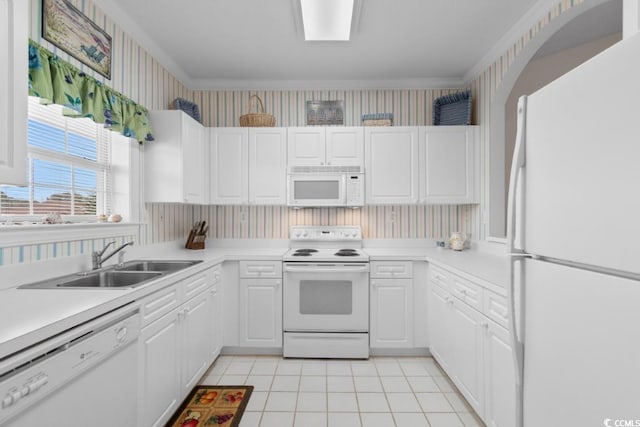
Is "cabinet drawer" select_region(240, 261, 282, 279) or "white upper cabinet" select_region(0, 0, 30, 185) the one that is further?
"cabinet drawer" select_region(240, 261, 282, 279)

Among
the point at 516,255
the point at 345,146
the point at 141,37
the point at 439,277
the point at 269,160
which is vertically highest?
the point at 141,37

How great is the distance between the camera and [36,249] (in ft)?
5.50

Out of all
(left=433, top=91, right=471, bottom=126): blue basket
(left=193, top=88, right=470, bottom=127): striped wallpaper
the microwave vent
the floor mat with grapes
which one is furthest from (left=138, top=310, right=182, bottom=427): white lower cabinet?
(left=433, top=91, right=471, bottom=126): blue basket

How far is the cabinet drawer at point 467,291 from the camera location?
1.95 metres

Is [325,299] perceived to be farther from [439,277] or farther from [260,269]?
[439,277]

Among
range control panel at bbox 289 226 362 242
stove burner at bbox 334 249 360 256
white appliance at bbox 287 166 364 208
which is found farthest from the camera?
range control panel at bbox 289 226 362 242

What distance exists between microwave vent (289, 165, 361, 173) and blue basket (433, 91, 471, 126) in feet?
3.30

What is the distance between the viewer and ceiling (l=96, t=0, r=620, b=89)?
7.48 feet

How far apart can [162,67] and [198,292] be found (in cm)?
203

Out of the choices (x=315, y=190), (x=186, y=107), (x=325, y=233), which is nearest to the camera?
(x=186, y=107)

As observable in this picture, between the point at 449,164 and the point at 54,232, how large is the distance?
312 centimetres

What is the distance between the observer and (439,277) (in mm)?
2643

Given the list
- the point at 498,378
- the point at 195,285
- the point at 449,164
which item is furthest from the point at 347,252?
the point at 498,378

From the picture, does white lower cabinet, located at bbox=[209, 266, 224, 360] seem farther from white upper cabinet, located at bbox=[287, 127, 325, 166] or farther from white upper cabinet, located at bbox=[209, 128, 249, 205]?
white upper cabinet, located at bbox=[287, 127, 325, 166]
